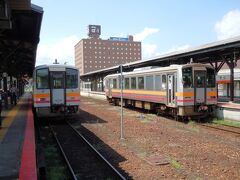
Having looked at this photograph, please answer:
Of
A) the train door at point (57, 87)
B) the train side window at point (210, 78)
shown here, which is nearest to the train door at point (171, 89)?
the train side window at point (210, 78)

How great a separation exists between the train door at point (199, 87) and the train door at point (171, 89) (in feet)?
3.41

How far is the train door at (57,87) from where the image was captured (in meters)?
15.5

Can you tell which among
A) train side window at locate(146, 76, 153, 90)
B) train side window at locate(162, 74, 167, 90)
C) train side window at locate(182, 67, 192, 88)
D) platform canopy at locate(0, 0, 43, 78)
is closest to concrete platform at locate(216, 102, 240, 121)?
train side window at locate(182, 67, 192, 88)

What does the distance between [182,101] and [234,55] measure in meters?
5.45

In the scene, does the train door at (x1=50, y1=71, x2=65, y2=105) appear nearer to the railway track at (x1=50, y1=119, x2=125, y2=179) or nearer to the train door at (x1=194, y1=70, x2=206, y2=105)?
the railway track at (x1=50, y1=119, x2=125, y2=179)

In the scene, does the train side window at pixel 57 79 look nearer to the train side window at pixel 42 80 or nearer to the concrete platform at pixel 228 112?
the train side window at pixel 42 80

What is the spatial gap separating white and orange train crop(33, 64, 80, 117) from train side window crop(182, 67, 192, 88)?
5.08 metres

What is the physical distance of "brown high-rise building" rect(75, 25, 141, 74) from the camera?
13200cm

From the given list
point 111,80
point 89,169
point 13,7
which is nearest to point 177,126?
point 89,169

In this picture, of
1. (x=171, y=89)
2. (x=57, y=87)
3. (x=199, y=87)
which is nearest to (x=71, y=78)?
(x=57, y=87)

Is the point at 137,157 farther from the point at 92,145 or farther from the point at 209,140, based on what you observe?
the point at 209,140

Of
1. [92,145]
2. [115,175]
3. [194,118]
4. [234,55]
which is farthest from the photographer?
[234,55]

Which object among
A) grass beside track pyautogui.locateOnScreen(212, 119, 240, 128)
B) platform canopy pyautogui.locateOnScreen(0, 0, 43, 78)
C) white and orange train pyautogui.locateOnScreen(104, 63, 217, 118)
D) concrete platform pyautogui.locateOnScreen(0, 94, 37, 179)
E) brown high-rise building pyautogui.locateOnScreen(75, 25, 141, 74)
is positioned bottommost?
grass beside track pyautogui.locateOnScreen(212, 119, 240, 128)

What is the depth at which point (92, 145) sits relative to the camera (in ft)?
35.6
